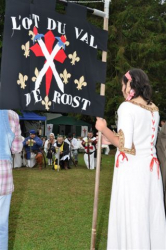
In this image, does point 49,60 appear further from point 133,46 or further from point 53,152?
point 133,46

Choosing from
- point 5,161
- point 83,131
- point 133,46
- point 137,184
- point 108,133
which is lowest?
point 83,131

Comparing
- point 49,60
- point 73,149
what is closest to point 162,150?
point 49,60

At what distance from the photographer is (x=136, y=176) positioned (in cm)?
322

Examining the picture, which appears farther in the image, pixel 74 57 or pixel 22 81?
pixel 74 57

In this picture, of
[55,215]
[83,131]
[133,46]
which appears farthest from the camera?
[83,131]

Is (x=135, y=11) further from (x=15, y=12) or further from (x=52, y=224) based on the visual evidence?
(x=15, y=12)

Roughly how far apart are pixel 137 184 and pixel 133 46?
26.3 m

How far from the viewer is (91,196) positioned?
918 cm

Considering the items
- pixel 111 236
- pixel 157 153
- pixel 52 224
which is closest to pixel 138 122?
pixel 157 153

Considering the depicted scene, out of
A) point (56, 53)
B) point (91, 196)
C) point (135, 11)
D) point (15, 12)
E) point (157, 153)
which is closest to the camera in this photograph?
Result: point (15, 12)

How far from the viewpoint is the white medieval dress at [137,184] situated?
10.4ft

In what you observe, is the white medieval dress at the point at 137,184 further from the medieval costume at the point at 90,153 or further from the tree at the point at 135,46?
the tree at the point at 135,46

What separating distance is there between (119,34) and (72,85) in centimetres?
2784

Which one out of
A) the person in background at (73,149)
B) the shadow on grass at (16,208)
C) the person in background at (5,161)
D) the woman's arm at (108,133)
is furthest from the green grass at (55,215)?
the person in background at (73,149)
